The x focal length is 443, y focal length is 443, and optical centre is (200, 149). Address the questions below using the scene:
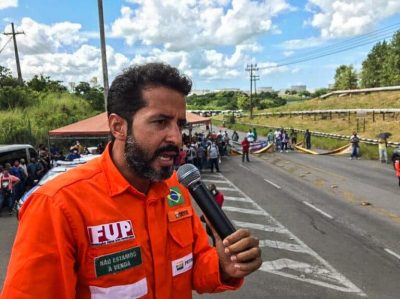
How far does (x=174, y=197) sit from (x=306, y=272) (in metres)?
5.92

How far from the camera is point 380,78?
7656 cm

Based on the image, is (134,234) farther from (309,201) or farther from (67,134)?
(67,134)

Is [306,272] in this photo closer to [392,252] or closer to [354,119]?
[392,252]

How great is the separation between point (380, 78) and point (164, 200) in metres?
81.7

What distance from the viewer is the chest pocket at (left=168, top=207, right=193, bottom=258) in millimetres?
2131

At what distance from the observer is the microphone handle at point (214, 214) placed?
199cm

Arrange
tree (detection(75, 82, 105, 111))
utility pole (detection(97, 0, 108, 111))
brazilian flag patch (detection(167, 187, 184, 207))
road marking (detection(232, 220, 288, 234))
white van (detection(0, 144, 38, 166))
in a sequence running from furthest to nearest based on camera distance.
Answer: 1. tree (detection(75, 82, 105, 111))
2. utility pole (detection(97, 0, 108, 111))
3. white van (detection(0, 144, 38, 166))
4. road marking (detection(232, 220, 288, 234))
5. brazilian flag patch (detection(167, 187, 184, 207))

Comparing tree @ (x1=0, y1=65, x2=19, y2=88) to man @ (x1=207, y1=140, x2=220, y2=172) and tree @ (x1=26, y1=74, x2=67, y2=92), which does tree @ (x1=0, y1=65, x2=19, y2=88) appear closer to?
tree @ (x1=26, y1=74, x2=67, y2=92)

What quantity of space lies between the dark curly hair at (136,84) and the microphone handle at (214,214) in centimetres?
47

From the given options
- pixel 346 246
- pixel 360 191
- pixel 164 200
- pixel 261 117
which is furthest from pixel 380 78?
pixel 164 200

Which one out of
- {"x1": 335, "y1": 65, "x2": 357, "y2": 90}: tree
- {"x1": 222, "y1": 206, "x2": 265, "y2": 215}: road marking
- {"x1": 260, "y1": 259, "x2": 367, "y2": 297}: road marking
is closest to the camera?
{"x1": 260, "y1": 259, "x2": 367, "y2": 297}: road marking

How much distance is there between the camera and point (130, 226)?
1.91m

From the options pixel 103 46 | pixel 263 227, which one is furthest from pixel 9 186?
pixel 263 227

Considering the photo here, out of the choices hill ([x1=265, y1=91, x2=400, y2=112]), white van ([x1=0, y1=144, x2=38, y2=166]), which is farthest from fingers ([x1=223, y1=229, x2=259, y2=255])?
hill ([x1=265, y1=91, x2=400, y2=112])
